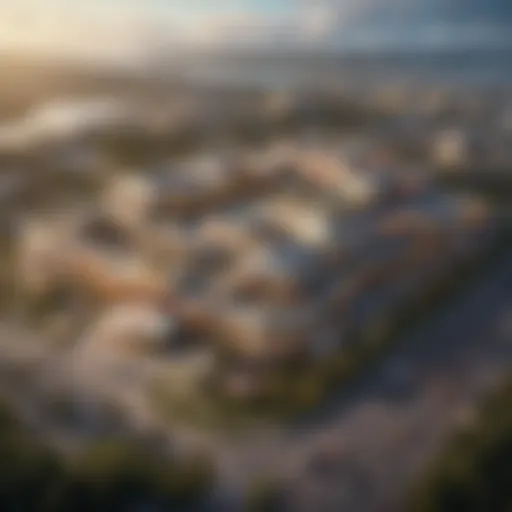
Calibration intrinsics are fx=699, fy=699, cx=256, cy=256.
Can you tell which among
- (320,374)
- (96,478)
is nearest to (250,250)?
(320,374)

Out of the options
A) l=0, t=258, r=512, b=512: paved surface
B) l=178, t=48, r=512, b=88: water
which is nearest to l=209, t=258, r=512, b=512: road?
l=0, t=258, r=512, b=512: paved surface

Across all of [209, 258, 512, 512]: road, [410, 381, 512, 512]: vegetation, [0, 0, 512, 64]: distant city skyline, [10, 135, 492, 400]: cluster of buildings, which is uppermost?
[0, 0, 512, 64]: distant city skyline

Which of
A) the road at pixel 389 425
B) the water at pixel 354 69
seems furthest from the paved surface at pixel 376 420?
the water at pixel 354 69

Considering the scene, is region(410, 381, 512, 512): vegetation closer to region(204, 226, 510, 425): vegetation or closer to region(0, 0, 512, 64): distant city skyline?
region(204, 226, 510, 425): vegetation

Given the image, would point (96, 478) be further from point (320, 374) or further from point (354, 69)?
point (354, 69)

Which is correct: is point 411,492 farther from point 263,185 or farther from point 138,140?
point 138,140

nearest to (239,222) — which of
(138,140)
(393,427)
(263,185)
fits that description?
(263,185)
